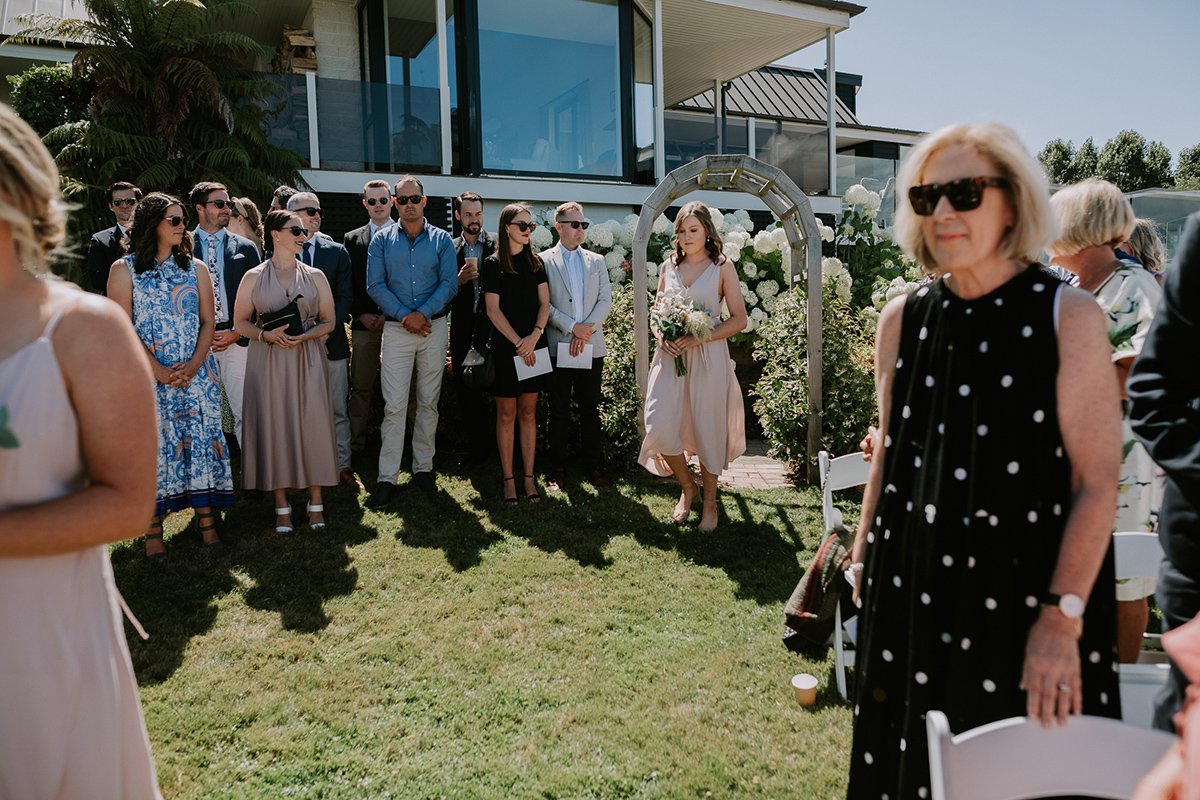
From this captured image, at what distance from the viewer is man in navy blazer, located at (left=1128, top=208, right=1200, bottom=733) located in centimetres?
166

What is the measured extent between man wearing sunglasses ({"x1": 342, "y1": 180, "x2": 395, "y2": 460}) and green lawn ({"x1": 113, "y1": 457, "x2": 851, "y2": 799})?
1.56m

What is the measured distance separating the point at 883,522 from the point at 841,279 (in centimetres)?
646

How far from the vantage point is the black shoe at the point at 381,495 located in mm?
6227

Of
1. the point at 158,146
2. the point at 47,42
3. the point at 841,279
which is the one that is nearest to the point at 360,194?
the point at 158,146

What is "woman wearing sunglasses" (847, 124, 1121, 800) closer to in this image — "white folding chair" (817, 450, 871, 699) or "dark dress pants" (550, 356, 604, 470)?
"white folding chair" (817, 450, 871, 699)

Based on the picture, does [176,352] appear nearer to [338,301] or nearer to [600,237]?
[338,301]

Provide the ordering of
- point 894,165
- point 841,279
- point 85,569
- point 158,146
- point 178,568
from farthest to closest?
1. point 894,165
2. point 158,146
3. point 841,279
4. point 178,568
5. point 85,569

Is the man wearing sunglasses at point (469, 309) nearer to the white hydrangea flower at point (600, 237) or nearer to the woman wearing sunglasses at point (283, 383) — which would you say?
the woman wearing sunglasses at point (283, 383)

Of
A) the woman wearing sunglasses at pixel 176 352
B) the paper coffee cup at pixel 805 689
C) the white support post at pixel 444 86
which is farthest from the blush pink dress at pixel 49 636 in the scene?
the white support post at pixel 444 86

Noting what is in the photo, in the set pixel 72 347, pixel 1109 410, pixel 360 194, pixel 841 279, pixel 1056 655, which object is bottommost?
pixel 1056 655

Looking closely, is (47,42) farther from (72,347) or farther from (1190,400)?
(1190,400)

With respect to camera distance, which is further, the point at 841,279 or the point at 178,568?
the point at 841,279

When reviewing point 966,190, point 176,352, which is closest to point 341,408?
point 176,352

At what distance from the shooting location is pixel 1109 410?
1.73 metres
